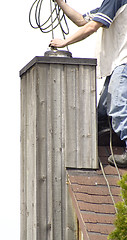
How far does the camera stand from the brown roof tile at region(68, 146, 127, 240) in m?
6.60

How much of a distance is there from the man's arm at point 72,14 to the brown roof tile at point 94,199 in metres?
1.55

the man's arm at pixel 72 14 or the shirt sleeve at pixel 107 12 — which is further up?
the man's arm at pixel 72 14

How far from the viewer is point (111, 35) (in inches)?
297

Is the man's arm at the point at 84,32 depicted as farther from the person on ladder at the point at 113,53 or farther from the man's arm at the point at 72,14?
the man's arm at the point at 72,14

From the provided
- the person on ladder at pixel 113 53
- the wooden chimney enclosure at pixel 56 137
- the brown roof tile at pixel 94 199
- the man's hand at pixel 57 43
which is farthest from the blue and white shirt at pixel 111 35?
the brown roof tile at pixel 94 199

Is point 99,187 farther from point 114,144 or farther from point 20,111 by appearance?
point 20,111

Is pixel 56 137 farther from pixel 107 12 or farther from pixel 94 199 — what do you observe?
pixel 107 12

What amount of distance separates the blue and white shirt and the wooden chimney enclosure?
0.28 metres

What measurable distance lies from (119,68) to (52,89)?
0.75m

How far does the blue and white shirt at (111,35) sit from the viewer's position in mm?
7324

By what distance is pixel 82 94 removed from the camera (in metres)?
7.28

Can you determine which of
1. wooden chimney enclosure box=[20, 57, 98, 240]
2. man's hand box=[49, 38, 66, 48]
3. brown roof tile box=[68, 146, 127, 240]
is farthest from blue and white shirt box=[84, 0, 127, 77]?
brown roof tile box=[68, 146, 127, 240]

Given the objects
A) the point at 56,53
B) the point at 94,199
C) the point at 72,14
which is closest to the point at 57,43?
the point at 56,53

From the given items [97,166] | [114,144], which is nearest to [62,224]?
[97,166]
